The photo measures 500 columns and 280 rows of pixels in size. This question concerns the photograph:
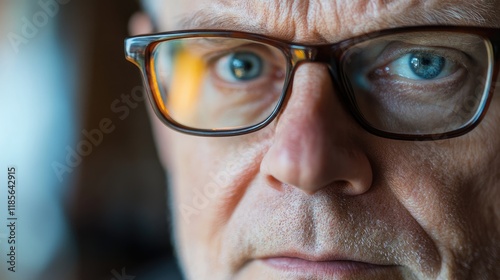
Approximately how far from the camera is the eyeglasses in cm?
83

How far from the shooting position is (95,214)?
1458 mm

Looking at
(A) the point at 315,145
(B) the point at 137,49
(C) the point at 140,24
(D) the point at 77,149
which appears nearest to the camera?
(A) the point at 315,145

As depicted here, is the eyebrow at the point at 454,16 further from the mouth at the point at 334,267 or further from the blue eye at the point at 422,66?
the mouth at the point at 334,267

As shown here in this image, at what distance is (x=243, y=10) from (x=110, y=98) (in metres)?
0.64

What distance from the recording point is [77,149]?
139 cm

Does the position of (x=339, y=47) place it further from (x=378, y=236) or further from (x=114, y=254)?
(x=114, y=254)

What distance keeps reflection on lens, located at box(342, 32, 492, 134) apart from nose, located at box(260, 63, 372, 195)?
0.14 feet

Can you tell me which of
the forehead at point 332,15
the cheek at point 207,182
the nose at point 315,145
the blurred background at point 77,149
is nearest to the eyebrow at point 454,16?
the forehead at point 332,15

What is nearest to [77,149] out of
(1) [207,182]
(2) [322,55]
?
(1) [207,182]

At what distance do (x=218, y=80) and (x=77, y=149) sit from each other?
0.53m

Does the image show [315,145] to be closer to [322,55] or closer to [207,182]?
[322,55]

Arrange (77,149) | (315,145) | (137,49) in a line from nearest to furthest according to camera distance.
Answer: (315,145) < (137,49) < (77,149)

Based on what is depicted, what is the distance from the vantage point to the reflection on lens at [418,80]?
0.84 meters

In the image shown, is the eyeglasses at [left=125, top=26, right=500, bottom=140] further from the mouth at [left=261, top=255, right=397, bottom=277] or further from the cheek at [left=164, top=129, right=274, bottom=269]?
the mouth at [left=261, top=255, right=397, bottom=277]
